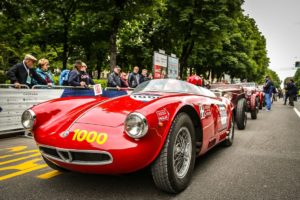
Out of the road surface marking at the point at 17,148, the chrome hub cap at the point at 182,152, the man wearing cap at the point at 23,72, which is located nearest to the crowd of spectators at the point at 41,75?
the man wearing cap at the point at 23,72

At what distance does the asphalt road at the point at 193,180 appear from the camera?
9.64ft

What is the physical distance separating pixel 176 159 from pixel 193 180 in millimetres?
519

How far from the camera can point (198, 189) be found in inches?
122

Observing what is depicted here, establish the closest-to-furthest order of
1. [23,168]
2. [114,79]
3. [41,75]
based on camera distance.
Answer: [23,168]
[41,75]
[114,79]

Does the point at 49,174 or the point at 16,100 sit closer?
the point at 49,174

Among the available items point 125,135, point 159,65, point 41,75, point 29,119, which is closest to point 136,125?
point 125,135

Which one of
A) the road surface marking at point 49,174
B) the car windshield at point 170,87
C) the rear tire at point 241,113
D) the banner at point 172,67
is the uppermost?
the banner at point 172,67

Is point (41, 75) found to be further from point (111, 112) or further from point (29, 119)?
point (111, 112)

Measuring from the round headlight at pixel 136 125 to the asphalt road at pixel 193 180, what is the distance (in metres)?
0.68

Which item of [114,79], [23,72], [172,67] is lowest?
[114,79]

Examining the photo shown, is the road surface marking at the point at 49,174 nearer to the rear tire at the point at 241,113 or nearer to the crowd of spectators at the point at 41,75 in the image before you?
the crowd of spectators at the point at 41,75

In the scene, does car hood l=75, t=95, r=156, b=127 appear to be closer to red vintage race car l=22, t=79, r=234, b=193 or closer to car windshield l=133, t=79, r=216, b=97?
red vintage race car l=22, t=79, r=234, b=193

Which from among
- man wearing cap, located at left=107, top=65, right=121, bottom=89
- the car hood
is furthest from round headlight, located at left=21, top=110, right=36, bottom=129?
man wearing cap, located at left=107, top=65, right=121, bottom=89

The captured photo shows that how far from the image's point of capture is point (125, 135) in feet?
8.79
